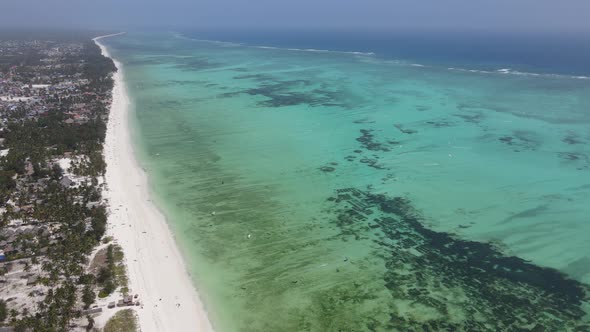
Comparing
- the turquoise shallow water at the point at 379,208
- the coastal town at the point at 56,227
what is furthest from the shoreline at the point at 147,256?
the turquoise shallow water at the point at 379,208

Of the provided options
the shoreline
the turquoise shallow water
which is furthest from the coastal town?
the turquoise shallow water

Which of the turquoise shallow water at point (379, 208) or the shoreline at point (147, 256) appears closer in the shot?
the shoreline at point (147, 256)

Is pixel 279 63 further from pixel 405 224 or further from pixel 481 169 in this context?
pixel 405 224

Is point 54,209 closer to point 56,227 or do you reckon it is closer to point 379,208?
point 56,227

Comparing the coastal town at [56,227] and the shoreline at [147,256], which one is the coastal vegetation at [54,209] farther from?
the shoreline at [147,256]

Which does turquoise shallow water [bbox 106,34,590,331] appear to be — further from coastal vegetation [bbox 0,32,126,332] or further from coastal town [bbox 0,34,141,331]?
coastal vegetation [bbox 0,32,126,332]

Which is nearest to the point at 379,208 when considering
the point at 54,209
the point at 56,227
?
the point at 56,227
